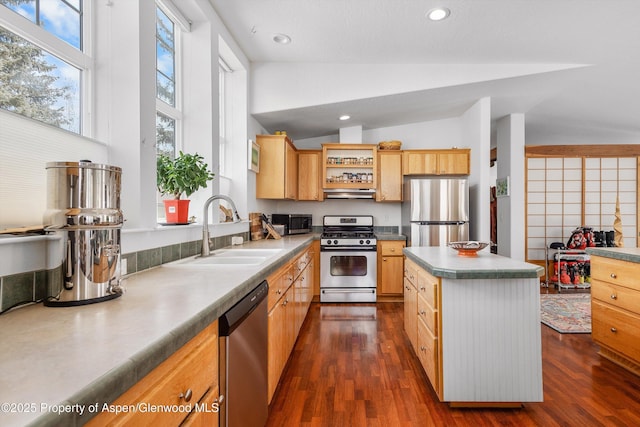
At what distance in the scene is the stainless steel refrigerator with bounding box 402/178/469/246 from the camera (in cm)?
426

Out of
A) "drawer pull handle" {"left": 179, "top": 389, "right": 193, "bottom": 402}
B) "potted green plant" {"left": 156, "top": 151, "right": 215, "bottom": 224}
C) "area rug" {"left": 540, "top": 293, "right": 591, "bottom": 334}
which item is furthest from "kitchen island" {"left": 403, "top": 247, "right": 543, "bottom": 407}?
"area rug" {"left": 540, "top": 293, "right": 591, "bottom": 334}

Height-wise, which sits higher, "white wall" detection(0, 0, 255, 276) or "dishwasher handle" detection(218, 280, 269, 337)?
"white wall" detection(0, 0, 255, 276)

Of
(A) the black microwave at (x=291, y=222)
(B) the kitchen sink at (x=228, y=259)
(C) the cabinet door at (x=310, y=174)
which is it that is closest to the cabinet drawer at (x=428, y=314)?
(B) the kitchen sink at (x=228, y=259)

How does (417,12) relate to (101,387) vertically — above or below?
above

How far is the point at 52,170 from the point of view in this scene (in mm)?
1034

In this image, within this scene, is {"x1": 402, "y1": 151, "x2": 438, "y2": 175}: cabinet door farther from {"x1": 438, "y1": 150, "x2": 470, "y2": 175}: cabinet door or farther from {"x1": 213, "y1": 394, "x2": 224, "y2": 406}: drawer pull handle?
{"x1": 213, "y1": 394, "x2": 224, "y2": 406}: drawer pull handle

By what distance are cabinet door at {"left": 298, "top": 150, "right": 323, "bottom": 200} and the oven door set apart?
903 mm

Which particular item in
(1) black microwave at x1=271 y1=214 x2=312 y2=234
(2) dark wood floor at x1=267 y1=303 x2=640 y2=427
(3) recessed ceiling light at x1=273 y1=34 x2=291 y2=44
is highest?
(3) recessed ceiling light at x1=273 y1=34 x2=291 y2=44

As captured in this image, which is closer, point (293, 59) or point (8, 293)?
point (8, 293)

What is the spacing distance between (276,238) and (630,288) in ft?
9.74

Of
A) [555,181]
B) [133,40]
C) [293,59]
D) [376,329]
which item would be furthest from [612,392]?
[555,181]

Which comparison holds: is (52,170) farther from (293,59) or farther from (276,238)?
(293,59)

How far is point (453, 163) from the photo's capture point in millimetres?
4652

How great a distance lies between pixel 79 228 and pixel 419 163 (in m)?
4.31
